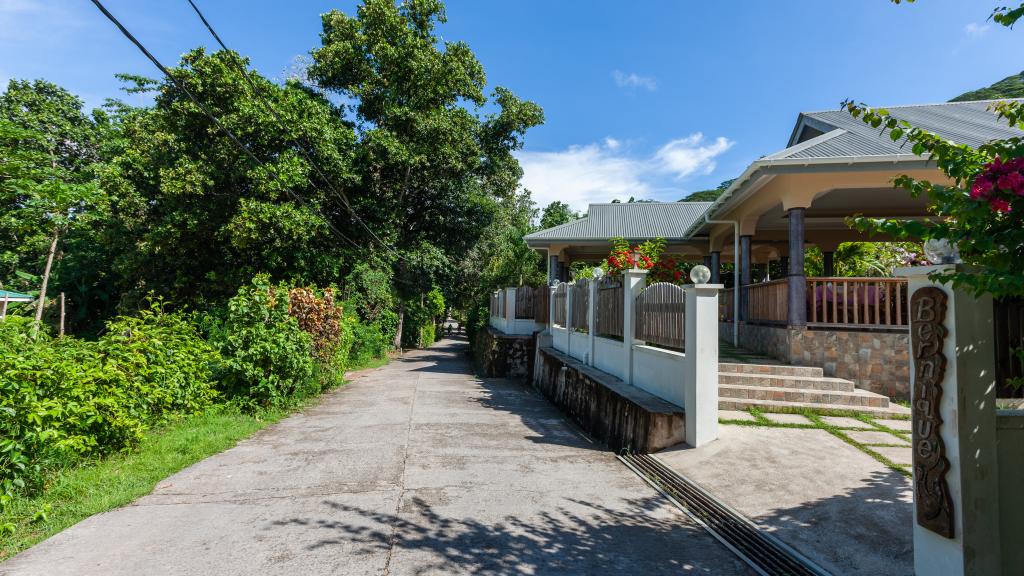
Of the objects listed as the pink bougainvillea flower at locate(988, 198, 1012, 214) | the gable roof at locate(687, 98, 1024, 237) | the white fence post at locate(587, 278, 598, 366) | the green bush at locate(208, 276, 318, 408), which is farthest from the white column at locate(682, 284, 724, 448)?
the green bush at locate(208, 276, 318, 408)

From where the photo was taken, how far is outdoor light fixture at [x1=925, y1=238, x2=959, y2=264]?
2.59m

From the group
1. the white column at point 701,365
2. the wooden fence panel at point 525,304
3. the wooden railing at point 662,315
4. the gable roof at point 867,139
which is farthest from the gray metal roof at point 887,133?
the wooden fence panel at point 525,304

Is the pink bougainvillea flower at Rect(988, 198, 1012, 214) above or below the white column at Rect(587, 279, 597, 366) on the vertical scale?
above

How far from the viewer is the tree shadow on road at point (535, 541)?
10.3 feet

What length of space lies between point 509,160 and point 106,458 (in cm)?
1872

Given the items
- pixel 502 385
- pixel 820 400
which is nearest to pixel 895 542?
pixel 820 400

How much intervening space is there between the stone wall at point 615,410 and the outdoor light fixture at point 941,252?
3.27 meters

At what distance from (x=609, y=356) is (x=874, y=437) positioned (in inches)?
144

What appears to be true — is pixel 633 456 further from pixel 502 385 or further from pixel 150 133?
pixel 150 133

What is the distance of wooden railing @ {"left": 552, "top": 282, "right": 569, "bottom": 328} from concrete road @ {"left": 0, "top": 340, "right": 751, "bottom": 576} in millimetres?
5420

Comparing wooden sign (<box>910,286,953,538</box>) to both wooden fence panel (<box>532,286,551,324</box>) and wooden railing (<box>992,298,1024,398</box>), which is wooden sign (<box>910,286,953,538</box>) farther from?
wooden fence panel (<box>532,286,551,324</box>)

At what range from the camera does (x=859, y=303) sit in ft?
26.7

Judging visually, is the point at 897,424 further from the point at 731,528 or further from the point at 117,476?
the point at 117,476

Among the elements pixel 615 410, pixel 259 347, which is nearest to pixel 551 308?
pixel 615 410
